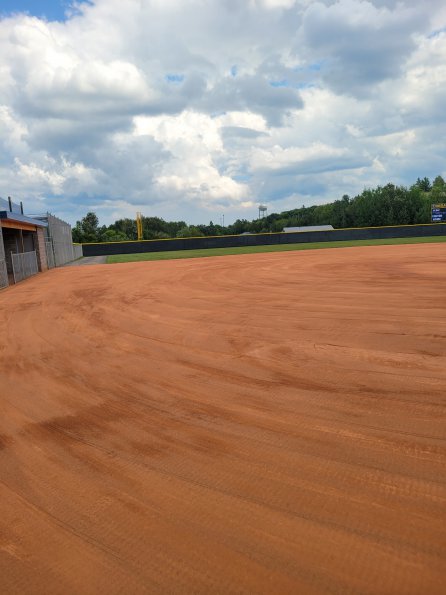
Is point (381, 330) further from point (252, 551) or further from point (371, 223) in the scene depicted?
point (371, 223)

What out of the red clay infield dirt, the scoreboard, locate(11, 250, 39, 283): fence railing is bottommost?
the red clay infield dirt

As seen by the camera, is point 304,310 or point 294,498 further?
point 304,310

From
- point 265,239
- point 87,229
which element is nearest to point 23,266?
point 265,239

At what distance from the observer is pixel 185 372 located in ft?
19.7

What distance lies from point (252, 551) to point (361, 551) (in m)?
0.62

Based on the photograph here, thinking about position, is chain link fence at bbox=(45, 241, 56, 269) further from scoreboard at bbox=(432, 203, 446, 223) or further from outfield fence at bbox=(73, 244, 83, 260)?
scoreboard at bbox=(432, 203, 446, 223)

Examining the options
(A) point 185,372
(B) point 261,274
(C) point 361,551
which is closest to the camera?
(C) point 361,551

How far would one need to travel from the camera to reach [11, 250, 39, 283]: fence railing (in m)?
23.3

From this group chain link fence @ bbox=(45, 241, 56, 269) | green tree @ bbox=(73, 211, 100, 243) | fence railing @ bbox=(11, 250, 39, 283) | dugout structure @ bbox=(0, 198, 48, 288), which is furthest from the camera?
green tree @ bbox=(73, 211, 100, 243)

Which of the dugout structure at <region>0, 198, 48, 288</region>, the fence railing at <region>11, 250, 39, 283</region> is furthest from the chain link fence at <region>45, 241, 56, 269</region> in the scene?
the fence railing at <region>11, 250, 39, 283</region>

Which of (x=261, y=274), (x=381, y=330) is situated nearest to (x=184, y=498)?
(x=381, y=330)

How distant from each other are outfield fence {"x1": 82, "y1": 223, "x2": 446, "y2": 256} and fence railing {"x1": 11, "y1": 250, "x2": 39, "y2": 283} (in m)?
23.1

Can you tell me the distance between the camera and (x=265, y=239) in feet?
167

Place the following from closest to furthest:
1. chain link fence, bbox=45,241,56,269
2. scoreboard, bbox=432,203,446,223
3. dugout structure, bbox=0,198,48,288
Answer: dugout structure, bbox=0,198,48,288, chain link fence, bbox=45,241,56,269, scoreboard, bbox=432,203,446,223
